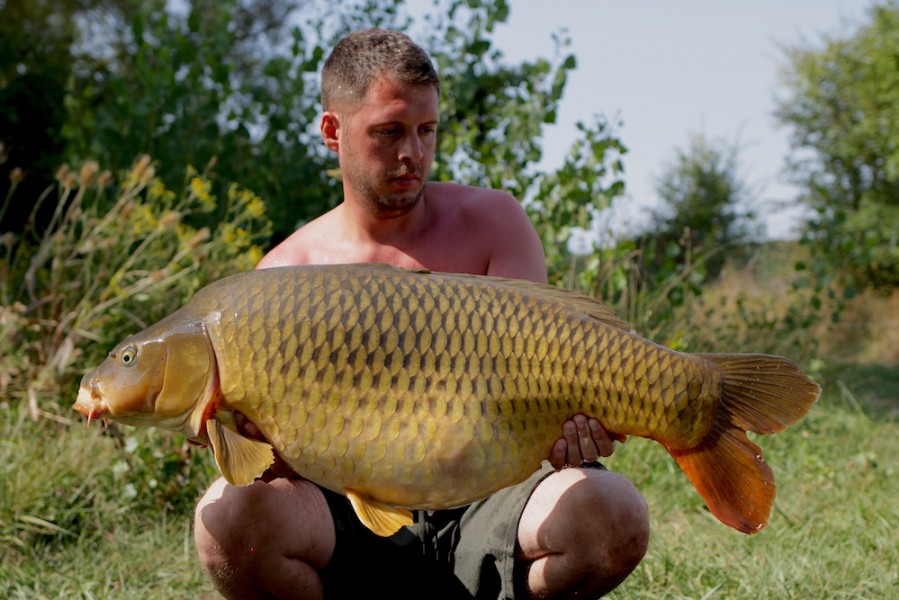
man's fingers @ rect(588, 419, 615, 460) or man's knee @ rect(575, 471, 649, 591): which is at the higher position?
man's fingers @ rect(588, 419, 615, 460)

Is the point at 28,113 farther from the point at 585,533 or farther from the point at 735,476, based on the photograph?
the point at 735,476

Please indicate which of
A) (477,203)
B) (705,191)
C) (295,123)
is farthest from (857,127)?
(477,203)

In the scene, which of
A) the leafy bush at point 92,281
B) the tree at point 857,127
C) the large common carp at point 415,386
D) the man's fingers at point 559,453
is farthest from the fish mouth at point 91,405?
the tree at point 857,127

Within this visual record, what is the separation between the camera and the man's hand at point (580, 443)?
1.62 metres

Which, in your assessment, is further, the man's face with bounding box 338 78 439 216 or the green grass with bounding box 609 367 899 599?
the green grass with bounding box 609 367 899 599

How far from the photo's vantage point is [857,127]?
1186 cm

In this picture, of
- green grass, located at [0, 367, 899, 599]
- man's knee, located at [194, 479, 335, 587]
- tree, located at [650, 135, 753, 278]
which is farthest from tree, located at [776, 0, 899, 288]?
man's knee, located at [194, 479, 335, 587]

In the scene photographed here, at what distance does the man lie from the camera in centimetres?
183

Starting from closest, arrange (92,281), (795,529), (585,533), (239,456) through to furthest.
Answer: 1. (239,456)
2. (585,533)
3. (795,529)
4. (92,281)

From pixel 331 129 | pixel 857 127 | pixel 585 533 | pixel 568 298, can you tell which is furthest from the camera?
pixel 857 127

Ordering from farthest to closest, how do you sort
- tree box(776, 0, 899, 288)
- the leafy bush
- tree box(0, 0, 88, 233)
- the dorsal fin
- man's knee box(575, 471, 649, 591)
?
tree box(776, 0, 899, 288)
tree box(0, 0, 88, 233)
the leafy bush
man's knee box(575, 471, 649, 591)
the dorsal fin

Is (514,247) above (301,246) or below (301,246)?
above

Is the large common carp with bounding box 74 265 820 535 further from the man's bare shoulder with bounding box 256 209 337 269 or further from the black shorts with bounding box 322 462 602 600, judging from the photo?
the man's bare shoulder with bounding box 256 209 337 269

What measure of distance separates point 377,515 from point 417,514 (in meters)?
0.46
